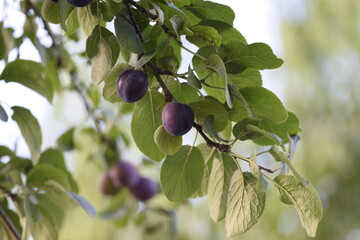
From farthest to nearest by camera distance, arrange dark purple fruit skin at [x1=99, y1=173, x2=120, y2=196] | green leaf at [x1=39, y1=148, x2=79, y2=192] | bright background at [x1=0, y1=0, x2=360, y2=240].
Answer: bright background at [x1=0, y1=0, x2=360, y2=240], dark purple fruit skin at [x1=99, y1=173, x2=120, y2=196], green leaf at [x1=39, y1=148, x2=79, y2=192]

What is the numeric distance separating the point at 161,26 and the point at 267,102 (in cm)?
Answer: 9

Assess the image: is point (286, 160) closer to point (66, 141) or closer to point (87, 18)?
point (87, 18)

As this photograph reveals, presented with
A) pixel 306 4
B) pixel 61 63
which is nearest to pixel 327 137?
pixel 306 4

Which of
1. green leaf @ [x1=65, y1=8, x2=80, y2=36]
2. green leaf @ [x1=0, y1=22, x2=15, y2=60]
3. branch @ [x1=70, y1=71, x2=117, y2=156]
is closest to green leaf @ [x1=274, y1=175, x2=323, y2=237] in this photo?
green leaf @ [x1=65, y1=8, x2=80, y2=36]

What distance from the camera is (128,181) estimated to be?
890mm

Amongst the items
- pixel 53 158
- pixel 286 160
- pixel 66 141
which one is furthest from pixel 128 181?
pixel 286 160

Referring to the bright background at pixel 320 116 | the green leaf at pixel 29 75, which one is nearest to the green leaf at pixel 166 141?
the green leaf at pixel 29 75

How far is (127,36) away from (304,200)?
0.16 meters

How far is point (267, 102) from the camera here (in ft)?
1.15

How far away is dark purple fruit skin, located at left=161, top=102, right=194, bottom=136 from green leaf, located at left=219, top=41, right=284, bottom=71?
5 cm

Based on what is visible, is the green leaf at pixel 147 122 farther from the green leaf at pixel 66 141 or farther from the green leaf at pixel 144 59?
the green leaf at pixel 66 141

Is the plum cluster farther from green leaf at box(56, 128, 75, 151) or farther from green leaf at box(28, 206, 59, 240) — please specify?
green leaf at box(28, 206, 59, 240)

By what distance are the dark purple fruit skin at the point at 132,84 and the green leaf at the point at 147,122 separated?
3cm

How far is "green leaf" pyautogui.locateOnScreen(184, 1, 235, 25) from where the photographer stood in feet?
1.22
